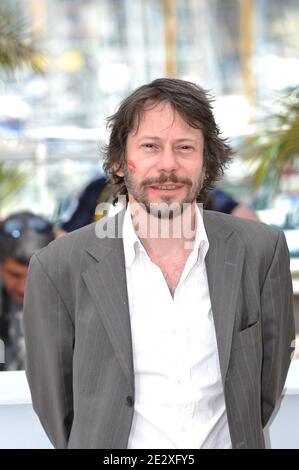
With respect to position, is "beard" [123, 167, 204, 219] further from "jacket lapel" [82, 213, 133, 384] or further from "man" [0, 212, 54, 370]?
"man" [0, 212, 54, 370]

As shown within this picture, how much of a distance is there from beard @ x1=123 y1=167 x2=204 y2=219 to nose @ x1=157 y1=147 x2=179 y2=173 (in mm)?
12

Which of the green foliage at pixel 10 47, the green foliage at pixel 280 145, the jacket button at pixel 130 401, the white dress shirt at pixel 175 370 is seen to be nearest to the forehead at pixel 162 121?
the white dress shirt at pixel 175 370

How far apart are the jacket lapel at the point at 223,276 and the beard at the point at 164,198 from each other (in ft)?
0.33

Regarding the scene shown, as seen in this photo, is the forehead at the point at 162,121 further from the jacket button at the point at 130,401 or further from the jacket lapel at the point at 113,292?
the jacket button at the point at 130,401

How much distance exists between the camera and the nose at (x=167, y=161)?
162 cm

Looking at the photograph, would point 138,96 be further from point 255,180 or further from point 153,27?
point 153,27

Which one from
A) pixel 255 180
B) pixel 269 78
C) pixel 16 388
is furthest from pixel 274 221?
pixel 16 388

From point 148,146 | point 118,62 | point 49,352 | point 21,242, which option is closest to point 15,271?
point 21,242

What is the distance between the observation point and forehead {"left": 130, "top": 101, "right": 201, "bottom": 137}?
1.66 meters

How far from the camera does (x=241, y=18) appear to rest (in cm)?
910

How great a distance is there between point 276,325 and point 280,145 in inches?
95.9

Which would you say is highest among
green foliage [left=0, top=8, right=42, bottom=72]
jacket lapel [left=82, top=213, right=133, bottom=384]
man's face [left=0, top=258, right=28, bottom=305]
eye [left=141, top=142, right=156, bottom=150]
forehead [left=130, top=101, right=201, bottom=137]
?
green foliage [left=0, top=8, right=42, bottom=72]

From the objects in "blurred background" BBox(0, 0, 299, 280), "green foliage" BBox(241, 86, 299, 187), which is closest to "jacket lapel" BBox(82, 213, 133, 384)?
"green foliage" BBox(241, 86, 299, 187)

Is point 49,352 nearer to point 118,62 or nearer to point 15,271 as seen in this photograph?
point 15,271
